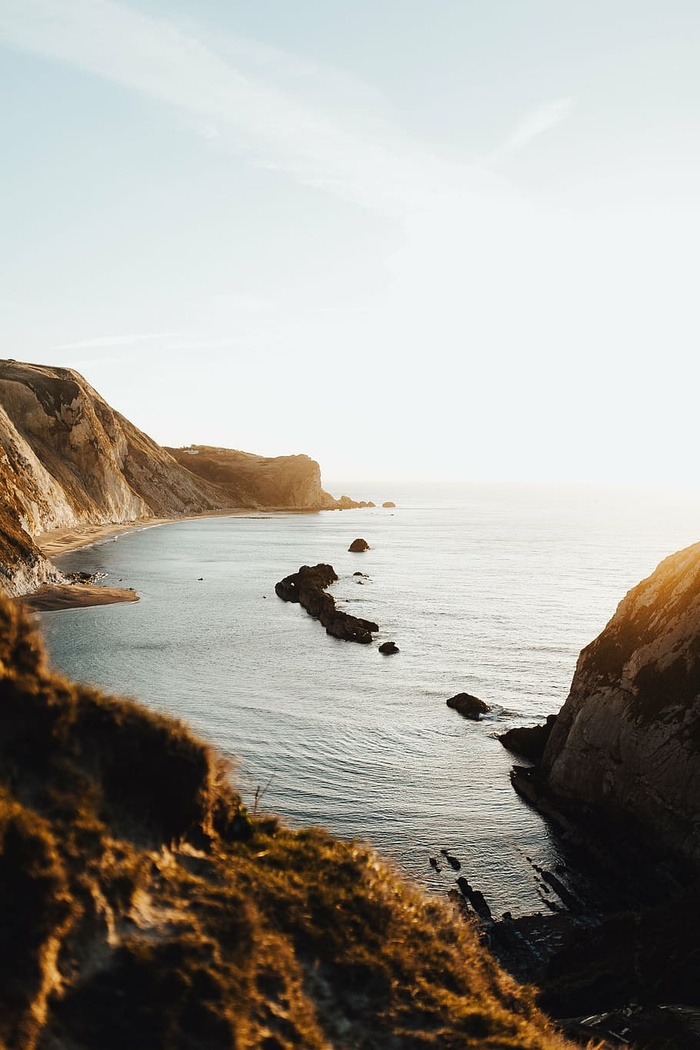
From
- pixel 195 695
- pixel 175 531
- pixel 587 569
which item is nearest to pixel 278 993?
pixel 195 695

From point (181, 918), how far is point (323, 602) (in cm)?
6549

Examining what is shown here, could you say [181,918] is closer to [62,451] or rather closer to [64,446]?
[62,451]

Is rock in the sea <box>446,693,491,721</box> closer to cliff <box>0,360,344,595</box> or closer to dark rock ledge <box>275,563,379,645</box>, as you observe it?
dark rock ledge <box>275,563,379,645</box>

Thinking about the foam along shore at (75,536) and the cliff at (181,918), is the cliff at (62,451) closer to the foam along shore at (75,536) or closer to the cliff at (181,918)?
the foam along shore at (75,536)

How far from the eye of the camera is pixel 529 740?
39500mm

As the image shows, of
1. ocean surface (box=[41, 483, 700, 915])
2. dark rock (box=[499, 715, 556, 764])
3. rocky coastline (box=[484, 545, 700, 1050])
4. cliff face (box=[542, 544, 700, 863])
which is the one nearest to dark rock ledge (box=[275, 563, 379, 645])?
ocean surface (box=[41, 483, 700, 915])

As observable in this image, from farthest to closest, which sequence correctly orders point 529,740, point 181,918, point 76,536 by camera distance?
point 76,536 → point 529,740 → point 181,918

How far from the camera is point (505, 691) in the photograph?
49719 millimetres

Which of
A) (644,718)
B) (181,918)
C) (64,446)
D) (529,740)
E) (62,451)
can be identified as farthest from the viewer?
(64,446)

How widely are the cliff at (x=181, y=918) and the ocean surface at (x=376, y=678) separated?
9.57 ft

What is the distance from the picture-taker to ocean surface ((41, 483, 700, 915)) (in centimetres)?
3067

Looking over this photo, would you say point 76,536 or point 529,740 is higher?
point 76,536

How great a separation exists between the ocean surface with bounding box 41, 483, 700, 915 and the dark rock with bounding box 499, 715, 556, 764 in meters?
0.82

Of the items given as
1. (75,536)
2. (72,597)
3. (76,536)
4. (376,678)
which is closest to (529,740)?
(376,678)
